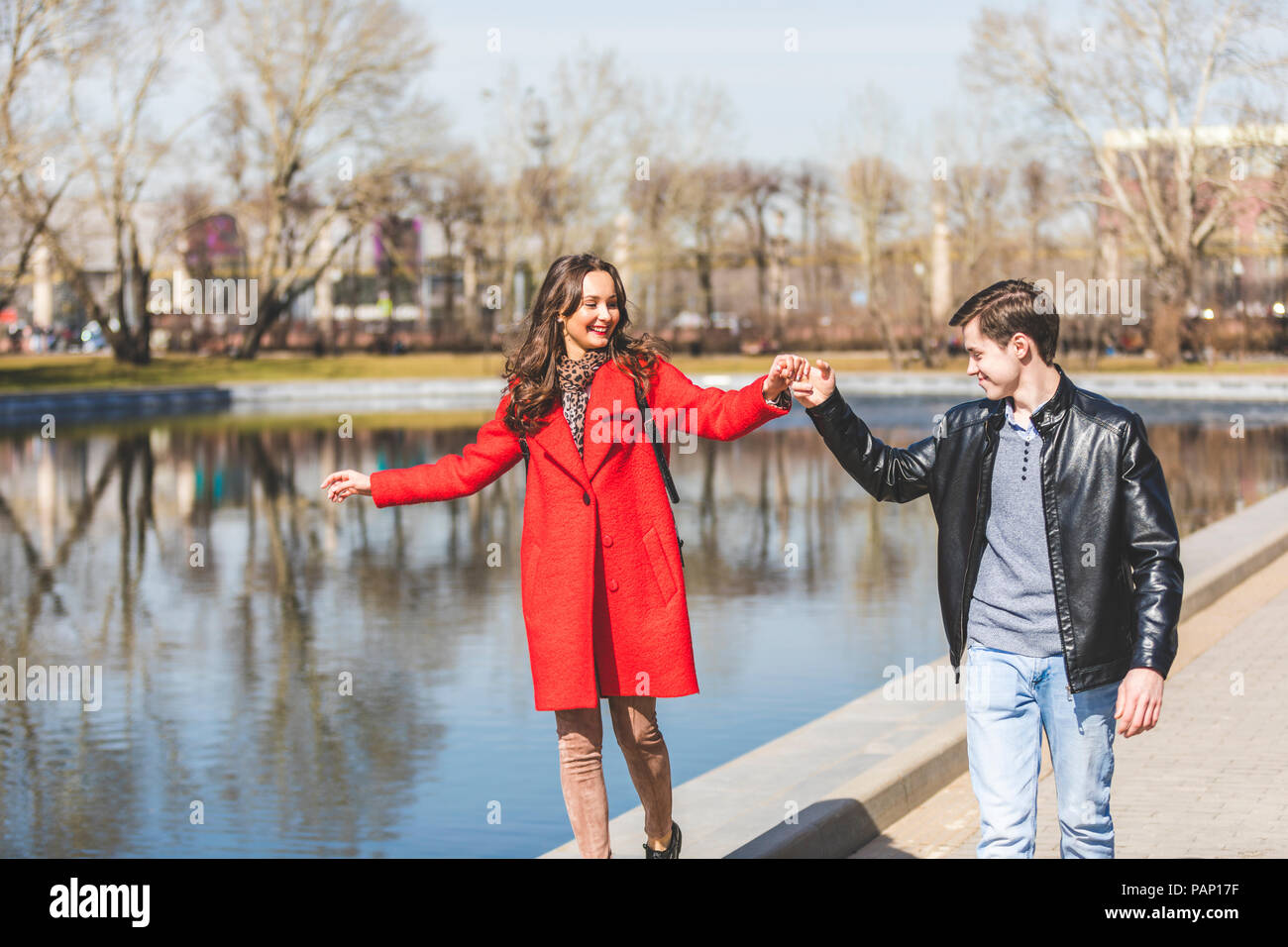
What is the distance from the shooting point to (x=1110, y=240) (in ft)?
201

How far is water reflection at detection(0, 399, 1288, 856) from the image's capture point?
7164 millimetres

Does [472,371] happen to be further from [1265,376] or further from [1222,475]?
[1222,475]

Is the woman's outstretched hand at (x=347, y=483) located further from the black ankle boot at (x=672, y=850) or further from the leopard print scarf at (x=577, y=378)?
the black ankle boot at (x=672, y=850)

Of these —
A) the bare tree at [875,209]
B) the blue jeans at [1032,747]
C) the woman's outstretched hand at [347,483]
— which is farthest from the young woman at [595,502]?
the bare tree at [875,209]

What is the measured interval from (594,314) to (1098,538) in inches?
56.6

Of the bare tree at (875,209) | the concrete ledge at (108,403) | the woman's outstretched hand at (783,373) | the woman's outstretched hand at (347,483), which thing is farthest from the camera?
the bare tree at (875,209)

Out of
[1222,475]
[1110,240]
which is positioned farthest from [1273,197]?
[1110,240]

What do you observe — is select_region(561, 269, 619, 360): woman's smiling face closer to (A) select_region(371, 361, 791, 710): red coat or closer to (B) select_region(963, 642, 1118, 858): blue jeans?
(A) select_region(371, 361, 791, 710): red coat

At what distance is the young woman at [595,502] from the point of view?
453 cm

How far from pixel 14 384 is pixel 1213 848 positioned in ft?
147

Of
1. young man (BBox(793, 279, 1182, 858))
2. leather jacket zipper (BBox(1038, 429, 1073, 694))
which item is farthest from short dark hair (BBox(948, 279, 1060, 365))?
leather jacket zipper (BBox(1038, 429, 1073, 694))

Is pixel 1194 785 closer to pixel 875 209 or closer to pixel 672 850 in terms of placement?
pixel 672 850

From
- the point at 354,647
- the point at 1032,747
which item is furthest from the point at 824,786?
the point at 354,647

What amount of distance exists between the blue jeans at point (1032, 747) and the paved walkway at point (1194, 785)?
1.30 m
